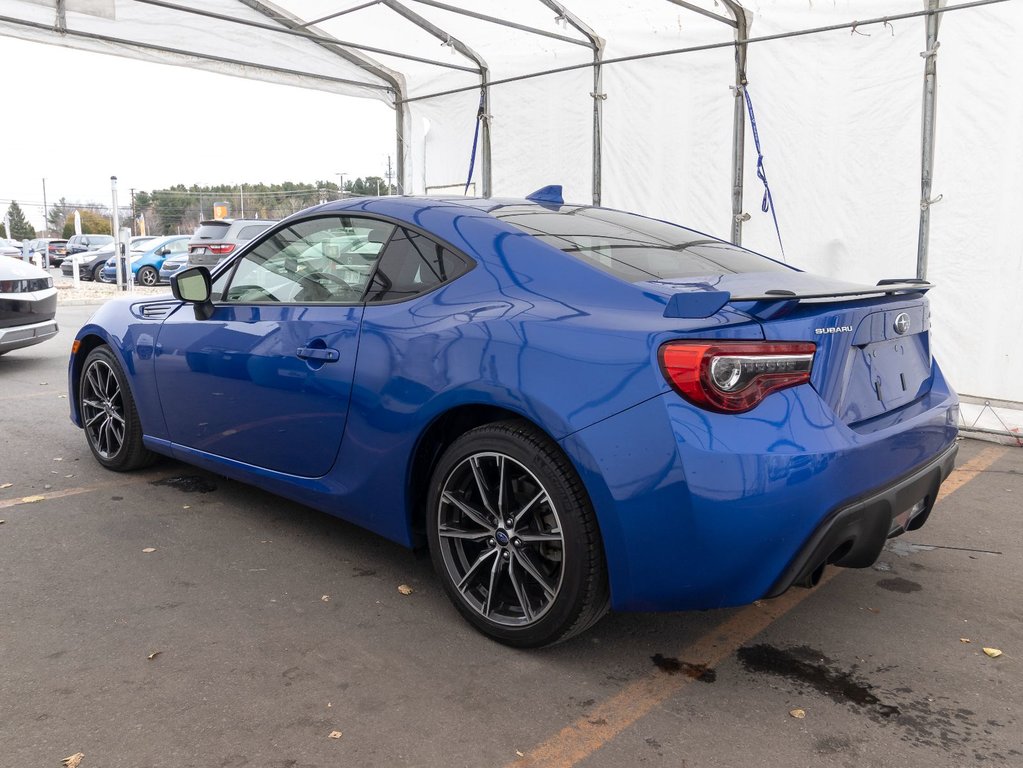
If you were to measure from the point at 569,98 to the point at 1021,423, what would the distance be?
17.4ft

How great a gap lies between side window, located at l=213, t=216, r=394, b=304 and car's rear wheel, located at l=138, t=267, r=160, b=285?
2079 centimetres

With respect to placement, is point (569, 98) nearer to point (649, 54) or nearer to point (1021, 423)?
point (649, 54)

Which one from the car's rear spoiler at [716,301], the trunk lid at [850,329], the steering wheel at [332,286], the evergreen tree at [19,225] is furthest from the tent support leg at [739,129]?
the evergreen tree at [19,225]

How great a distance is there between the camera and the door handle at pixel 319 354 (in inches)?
125

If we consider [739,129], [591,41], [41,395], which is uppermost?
[591,41]

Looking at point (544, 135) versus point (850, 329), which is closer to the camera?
point (850, 329)

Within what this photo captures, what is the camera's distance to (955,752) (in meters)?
2.23

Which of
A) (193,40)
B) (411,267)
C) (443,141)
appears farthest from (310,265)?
(443,141)

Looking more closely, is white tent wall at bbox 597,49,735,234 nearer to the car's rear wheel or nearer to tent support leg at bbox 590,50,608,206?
tent support leg at bbox 590,50,608,206

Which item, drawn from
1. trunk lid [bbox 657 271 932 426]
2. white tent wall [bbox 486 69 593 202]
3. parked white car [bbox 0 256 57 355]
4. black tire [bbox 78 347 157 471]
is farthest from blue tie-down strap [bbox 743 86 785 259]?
parked white car [bbox 0 256 57 355]

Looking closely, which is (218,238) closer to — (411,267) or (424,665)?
(411,267)

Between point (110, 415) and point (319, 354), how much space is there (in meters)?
2.07

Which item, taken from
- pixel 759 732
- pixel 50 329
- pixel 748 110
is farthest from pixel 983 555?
pixel 50 329

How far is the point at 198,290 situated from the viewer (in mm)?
3848
